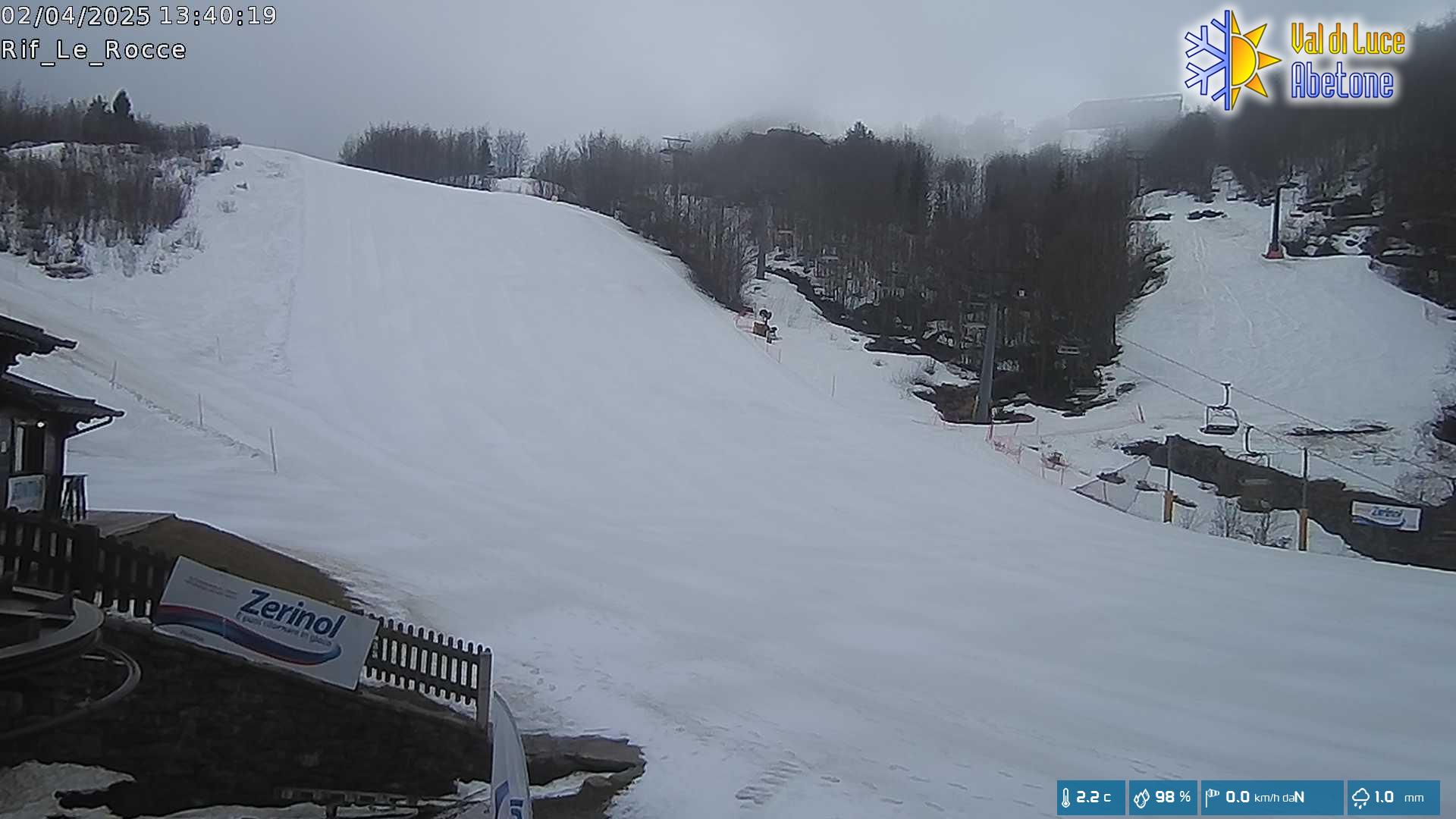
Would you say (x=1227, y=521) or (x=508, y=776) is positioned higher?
(x=508, y=776)

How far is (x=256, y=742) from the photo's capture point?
795 cm

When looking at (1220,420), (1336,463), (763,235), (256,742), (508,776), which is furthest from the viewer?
(763,235)

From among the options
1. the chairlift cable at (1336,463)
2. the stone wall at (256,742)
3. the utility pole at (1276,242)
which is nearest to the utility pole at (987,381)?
the chairlift cable at (1336,463)

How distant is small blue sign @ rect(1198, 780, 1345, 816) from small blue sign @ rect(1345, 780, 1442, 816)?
8cm

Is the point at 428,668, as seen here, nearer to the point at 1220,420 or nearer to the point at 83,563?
the point at 83,563

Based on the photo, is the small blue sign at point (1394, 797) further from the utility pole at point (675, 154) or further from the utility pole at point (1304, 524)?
the utility pole at point (675, 154)

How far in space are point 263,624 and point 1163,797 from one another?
6790 millimetres

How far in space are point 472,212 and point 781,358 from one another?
715 inches

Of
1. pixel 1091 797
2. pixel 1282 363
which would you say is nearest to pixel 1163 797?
pixel 1091 797

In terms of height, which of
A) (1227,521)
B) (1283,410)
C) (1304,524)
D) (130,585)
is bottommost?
(1227,521)

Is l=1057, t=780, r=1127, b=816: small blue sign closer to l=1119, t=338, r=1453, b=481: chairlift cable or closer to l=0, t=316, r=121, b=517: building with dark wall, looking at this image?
l=0, t=316, r=121, b=517: building with dark wall

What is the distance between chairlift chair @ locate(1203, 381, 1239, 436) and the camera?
87.9 feet

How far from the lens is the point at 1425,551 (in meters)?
19.7

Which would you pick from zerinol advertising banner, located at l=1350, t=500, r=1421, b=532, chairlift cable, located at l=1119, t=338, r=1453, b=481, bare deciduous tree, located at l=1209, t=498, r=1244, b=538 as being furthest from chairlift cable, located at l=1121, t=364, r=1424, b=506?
bare deciduous tree, located at l=1209, t=498, r=1244, b=538
